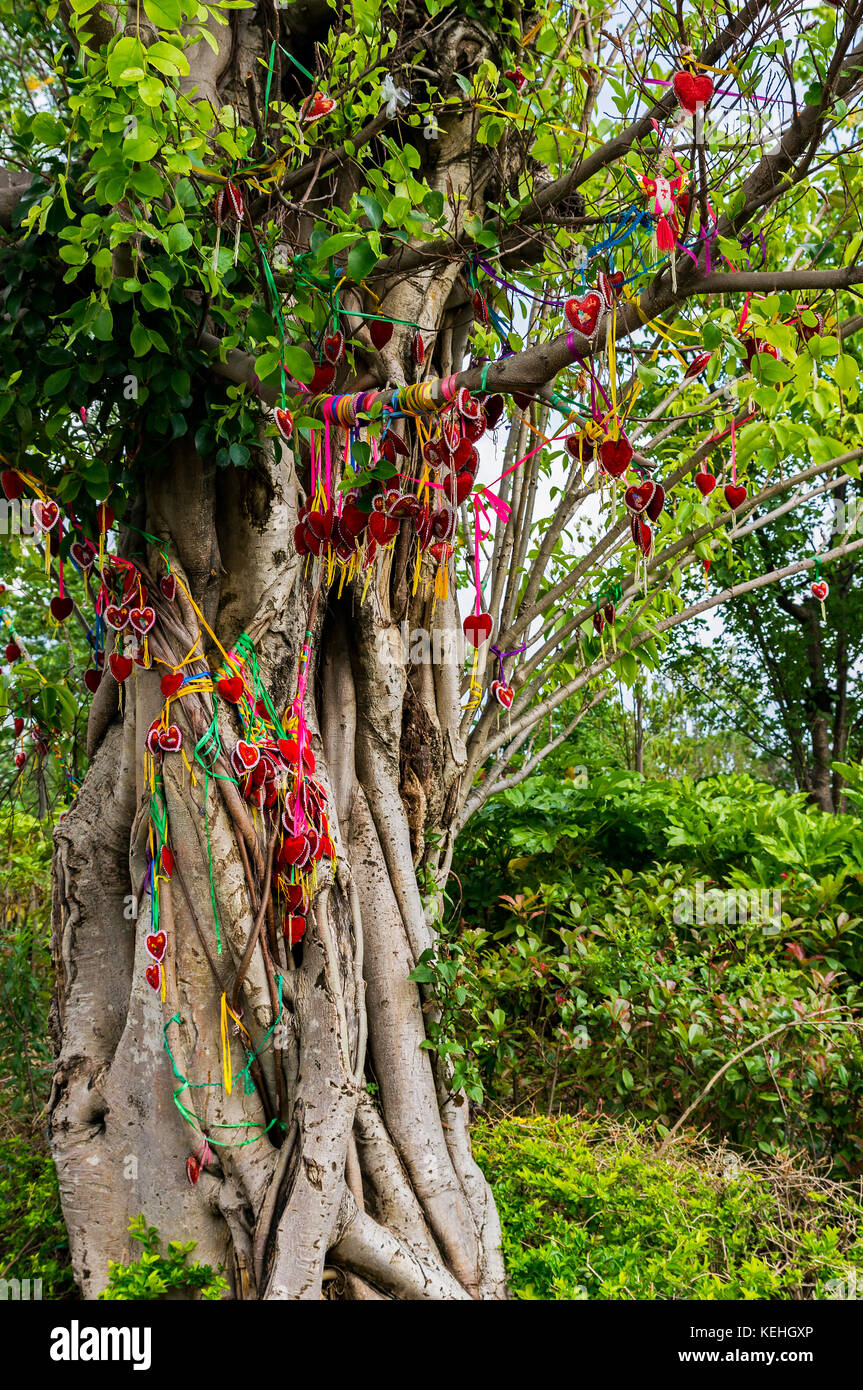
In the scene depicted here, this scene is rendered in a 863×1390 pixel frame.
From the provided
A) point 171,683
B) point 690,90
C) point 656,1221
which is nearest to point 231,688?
point 171,683

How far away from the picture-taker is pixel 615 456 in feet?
5.73

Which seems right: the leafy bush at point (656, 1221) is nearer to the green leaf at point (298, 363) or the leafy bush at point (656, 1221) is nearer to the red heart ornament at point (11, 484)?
the green leaf at point (298, 363)

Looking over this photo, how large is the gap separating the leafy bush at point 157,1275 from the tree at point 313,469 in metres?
0.07

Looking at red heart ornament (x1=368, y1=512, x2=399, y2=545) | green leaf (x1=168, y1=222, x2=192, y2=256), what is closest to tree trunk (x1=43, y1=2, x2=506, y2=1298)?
red heart ornament (x1=368, y1=512, x2=399, y2=545)

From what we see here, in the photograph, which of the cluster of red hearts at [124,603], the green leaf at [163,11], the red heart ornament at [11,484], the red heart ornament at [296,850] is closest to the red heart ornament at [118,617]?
the cluster of red hearts at [124,603]

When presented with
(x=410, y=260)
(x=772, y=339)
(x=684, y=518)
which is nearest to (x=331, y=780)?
(x=684, y=518)

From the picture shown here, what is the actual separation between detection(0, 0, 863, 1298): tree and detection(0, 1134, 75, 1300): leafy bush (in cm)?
33

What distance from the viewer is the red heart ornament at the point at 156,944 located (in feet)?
8.46

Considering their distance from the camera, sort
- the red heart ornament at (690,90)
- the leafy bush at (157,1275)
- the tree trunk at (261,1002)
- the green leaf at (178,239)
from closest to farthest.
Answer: the red heart ornament at (690,90)
the green leaf at (178,239)
the leafy bush at (157,1275)
the tree trunk at (261,1002)

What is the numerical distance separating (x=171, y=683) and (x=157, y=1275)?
1497mm

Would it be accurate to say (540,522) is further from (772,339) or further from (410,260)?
(772,339)

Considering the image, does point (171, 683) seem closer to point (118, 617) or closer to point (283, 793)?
point (118, 617)

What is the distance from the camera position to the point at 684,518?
108 inches
